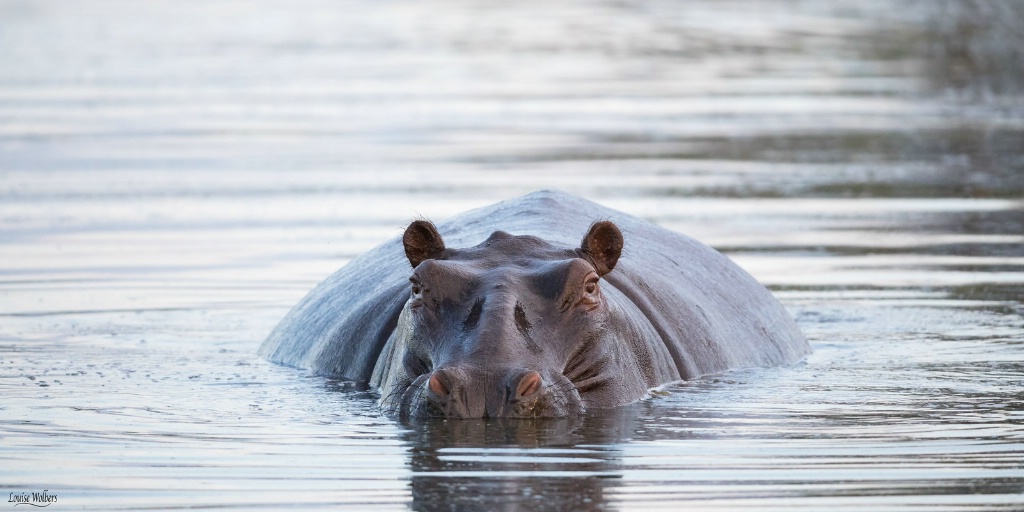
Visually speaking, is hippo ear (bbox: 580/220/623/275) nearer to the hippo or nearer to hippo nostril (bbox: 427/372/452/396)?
the hippo

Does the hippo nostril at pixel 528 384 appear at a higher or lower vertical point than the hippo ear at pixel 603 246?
lower

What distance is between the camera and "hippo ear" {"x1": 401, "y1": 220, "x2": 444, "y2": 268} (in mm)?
9570

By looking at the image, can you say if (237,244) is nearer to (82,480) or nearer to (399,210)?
(399,210)

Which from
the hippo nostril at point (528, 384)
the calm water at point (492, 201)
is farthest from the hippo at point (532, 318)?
the calm water at point (492, 201)

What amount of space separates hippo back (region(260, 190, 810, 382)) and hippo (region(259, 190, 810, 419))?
12mm

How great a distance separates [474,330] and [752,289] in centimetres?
352

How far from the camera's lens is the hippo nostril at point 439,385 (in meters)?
8.56

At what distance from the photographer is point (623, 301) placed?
33.0ft

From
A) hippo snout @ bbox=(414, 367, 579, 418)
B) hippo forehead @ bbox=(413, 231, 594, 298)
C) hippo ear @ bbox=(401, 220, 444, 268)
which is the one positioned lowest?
hippo snout @ bbox=(414, 367, 579, 418)

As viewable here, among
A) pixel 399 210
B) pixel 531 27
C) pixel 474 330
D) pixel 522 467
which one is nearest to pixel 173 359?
pixel 474 330

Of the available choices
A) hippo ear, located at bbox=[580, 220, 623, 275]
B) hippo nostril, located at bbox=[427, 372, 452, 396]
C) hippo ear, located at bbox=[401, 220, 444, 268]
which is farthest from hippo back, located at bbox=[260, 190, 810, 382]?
hippo nostril, located at bbox=[427, 372, 452, 396]

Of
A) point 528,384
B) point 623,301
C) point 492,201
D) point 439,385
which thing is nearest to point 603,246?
point 623,301

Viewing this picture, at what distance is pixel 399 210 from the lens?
18031mm

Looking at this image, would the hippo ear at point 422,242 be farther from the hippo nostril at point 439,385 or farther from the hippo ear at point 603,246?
the hippo nostril at point 439,385
